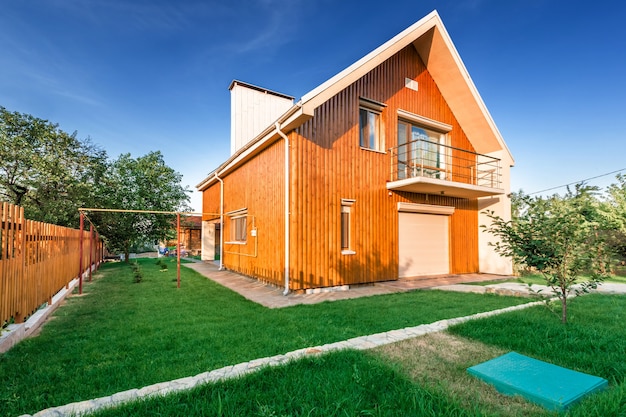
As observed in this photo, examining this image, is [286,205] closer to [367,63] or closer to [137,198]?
[367,63]

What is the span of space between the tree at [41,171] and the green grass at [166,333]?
8958mm

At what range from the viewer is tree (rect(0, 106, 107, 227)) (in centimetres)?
1394

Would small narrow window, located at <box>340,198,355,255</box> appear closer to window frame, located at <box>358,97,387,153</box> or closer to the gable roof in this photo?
window frame, located at <box>358,97,387,153</box>

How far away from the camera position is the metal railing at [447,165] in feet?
35.3

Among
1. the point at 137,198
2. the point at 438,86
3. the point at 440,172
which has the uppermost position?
the point at 438,86

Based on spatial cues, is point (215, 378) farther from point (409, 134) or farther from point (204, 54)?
point (204, 54)

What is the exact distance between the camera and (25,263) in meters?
4.74

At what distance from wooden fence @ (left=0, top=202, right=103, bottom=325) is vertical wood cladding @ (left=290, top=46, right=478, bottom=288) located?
200 inches

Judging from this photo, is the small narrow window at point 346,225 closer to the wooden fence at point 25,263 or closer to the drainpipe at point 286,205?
the drainpipe at point 286,205

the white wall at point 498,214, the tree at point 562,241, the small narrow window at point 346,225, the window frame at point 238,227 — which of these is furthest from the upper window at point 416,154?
the window frame at point 238,227

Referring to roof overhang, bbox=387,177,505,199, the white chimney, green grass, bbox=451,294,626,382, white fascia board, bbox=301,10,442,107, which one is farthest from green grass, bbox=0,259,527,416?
the white chimney

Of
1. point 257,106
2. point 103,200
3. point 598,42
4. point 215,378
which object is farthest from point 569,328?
point 103,200

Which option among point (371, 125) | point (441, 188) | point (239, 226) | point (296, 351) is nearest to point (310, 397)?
point (296, 351)

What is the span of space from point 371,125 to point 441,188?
Answer: 3.21 m
